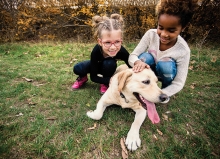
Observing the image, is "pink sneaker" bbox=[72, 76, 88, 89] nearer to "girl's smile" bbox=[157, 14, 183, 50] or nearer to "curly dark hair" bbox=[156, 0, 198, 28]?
"girl's smile" bbox=[157, 14, 183, 50]

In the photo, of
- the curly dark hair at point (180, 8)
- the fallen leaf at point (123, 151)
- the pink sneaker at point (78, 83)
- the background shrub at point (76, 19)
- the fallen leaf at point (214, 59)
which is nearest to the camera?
the fallen leaf at point (123, 151)

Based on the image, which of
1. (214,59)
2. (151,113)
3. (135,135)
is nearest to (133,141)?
(135,135)

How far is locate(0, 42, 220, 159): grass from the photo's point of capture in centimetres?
204

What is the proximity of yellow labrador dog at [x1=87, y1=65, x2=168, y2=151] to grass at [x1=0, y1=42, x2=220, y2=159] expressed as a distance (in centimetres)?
13

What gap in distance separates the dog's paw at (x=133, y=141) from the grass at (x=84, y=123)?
0.20ft

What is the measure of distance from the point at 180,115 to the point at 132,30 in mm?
4844

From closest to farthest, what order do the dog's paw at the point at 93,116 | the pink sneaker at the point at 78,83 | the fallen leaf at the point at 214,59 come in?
the dog's paw at the point at 93,116 → the pink sneaker at the point at 78,83 → the fallen leaf at the point at 214,59

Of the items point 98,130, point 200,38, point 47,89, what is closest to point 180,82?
point 98,130

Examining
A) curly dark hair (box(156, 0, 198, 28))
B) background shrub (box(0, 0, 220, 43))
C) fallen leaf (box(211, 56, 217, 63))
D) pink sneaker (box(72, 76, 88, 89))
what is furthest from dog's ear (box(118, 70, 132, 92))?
background shrub (box(0, 0, 220, 43))

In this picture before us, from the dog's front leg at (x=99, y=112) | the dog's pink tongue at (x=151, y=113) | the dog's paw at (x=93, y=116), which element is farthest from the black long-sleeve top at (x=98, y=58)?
the dog's pink tongue at (x=151, y=113)

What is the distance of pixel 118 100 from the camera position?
8.20 ft

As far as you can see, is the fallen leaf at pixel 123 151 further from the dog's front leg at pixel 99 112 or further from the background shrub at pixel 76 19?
the background shrub at pixel 76 19

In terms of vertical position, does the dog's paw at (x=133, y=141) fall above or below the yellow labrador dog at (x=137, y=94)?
below

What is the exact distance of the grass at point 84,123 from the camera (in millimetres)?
2035
